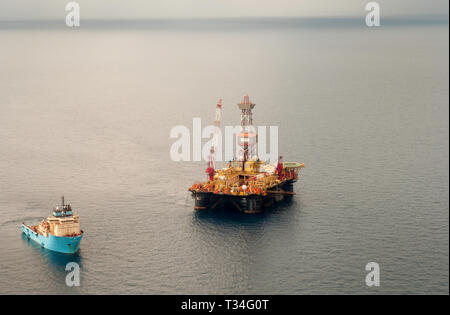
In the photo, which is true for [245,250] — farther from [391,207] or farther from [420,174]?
[420,174]

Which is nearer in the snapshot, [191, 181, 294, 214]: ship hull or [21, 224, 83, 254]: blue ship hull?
[21, 224, 83, 254]: blue ship hull
